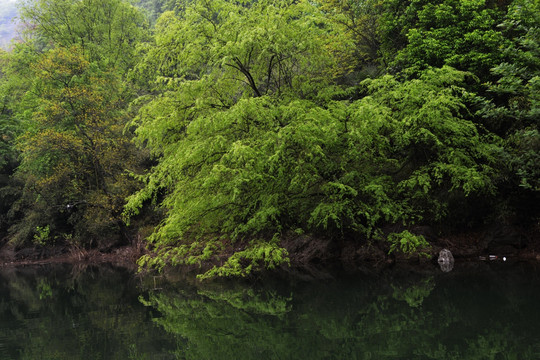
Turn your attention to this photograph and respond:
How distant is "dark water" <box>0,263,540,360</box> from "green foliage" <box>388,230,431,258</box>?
786 mm

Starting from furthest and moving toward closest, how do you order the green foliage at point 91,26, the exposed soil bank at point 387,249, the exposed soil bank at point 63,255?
the green foliage at point 91,26 < the exposed soil bank at point 63,255 < the exposed soil bank at point 387,249

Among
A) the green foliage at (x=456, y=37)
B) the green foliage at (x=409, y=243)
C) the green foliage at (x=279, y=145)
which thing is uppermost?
the green foliage at (x=456, y=37)

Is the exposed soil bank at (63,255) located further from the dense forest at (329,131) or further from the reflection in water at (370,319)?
the reflection in water at (370,319)

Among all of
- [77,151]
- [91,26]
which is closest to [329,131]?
[77,151]

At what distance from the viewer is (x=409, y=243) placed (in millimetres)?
12555

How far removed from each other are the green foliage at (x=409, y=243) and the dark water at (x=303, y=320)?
786mm

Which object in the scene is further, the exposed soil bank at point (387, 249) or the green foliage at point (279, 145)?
the exposed soil bank at point (387, 249)

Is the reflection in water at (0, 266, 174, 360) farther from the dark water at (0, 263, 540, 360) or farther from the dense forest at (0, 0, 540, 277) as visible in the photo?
the dense forest at (0, 0, 540, 277)

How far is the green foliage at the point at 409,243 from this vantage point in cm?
1226

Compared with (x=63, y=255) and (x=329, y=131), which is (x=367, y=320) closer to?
(x=329, y=131)

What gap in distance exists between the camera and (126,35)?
2917 centimetres

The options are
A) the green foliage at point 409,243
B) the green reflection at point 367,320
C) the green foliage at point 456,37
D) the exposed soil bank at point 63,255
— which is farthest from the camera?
the exposed soil bank at point 63,255

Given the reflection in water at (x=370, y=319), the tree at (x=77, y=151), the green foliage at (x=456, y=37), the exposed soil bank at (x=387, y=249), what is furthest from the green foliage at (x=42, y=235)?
the green foliage at (x=456, y=37)

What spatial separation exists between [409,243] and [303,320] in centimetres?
599
